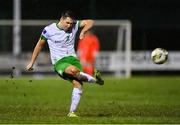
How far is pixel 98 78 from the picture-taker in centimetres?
1498

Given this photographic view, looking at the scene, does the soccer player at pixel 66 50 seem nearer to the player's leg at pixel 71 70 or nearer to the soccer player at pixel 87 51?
the player's leg at pixel 71 70

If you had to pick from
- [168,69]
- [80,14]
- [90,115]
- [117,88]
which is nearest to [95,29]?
[80,14]

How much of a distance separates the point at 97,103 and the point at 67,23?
16.7 ft

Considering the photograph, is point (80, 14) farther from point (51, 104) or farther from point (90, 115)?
point (90, 115)

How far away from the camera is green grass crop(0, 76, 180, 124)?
47.9 feet

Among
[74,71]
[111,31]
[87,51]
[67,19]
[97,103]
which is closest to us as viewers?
[74,71]

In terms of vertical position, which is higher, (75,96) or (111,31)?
(111,31)

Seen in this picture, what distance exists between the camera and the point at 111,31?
128 ft

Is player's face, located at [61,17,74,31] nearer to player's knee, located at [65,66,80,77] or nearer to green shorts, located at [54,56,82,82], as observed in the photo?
green shorts, located at [54,56,82,82]

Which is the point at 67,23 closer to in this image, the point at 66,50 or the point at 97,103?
the point at 66,50

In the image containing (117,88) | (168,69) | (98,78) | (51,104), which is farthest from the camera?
(168,69)

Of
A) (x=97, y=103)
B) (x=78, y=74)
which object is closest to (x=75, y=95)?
(x=78, y=74)

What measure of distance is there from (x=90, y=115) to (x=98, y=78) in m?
1.10

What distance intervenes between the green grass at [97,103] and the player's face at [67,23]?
182 centimetres
